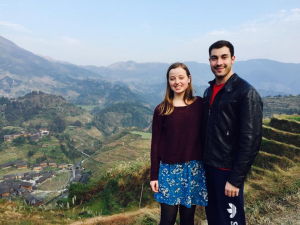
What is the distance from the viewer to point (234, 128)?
1.78 m

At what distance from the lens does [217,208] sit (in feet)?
6.55

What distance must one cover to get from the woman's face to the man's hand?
1.01 meters

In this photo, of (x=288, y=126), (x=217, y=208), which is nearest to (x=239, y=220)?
(x=217, y=208)

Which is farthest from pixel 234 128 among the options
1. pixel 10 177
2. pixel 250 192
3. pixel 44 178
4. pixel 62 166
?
pixel 62 166

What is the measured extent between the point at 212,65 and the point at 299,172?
4136mm

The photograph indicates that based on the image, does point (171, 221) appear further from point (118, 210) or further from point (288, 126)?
point (288, 126)

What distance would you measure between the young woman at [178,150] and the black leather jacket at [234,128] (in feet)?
0.44

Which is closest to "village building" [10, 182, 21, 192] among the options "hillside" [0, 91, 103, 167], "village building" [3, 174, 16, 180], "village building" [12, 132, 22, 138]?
"village building" [3, 174, 16, 180]

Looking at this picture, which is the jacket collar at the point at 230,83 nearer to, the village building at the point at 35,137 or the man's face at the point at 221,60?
the man's face at the point at 221,60

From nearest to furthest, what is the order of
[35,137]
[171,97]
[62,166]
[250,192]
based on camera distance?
1. [171,97]
2. [250,192]
3. [62,166]
4. [35,137]

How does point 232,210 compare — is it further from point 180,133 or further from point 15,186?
point 15,186

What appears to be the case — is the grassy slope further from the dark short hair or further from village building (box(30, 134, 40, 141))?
village building (box(30, 134, 40, 141))

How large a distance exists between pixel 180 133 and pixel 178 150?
0.18 m

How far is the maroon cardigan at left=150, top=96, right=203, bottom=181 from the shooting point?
2.00m
